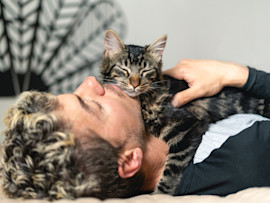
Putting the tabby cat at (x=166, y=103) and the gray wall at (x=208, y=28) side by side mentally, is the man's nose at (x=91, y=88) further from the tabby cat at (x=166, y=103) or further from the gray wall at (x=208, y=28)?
the gray wall at (x=208, y=28)

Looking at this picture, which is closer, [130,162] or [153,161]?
[130,162]

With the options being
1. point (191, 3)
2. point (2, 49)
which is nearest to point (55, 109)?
point (2, 49)

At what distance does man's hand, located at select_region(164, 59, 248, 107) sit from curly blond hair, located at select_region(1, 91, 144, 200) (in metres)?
0.63

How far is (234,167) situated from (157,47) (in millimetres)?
808

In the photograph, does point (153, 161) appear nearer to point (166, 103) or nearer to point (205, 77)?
point (166, 103)

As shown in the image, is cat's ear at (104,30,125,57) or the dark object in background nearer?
cat's ear at (104,30,125,57)

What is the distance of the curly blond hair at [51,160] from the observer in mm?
830

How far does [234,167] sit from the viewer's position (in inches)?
42.1

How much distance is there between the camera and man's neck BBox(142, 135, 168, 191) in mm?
1139

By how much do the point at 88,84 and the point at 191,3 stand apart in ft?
5.64

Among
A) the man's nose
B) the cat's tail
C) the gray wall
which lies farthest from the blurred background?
the man's nose

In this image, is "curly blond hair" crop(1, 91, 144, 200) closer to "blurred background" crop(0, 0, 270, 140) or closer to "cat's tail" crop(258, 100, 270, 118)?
"cat's tail" crop(258, 100, 270, 118)

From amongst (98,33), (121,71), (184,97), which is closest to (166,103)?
(184,97)

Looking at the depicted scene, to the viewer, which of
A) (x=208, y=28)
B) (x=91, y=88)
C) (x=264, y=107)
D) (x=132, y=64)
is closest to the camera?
(x=91, y=88)
